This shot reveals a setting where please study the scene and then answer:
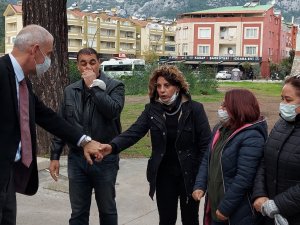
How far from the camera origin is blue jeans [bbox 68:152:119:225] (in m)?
4.54

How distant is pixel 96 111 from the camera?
179 inches

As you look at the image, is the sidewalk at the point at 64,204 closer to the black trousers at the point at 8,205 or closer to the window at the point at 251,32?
the black trousers at the point at 8,205

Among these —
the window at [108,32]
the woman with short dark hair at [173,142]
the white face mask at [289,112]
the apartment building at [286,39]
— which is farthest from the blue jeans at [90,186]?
the window at [108,32]

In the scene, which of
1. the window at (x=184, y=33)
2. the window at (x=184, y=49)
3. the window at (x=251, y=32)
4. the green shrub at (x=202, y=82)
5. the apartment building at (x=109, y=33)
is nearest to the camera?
the green shrub at (x=202, y=82)

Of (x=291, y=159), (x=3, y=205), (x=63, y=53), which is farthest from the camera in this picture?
(x=63, y=53)

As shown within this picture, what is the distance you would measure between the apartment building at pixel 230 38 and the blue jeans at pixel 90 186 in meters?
76.8

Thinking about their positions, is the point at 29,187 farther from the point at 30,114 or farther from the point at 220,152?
the point at 220,152

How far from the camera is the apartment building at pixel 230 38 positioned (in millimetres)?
81062

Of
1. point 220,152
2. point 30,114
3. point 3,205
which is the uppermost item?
point 30,114

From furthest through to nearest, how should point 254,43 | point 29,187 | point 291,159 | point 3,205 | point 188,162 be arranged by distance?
point 254,43
point 188,162
point 29,187
point 3,205
point 291,159

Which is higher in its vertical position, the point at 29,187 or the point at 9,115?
the point at 9,115

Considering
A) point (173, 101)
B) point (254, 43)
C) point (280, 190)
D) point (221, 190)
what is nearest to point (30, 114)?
point (173, 101)

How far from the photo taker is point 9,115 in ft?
11.5

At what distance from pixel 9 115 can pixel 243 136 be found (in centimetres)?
170
